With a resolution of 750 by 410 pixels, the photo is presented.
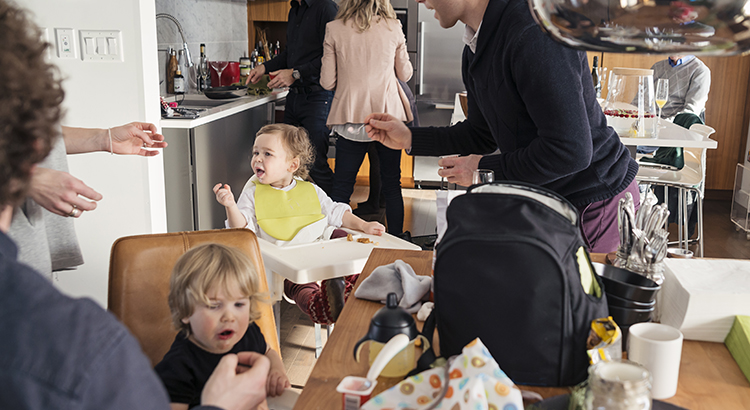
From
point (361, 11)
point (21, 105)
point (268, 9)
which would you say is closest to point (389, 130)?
point (21, 105)

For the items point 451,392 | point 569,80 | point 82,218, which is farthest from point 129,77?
point 451,392

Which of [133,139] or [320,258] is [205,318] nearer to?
[320,258]

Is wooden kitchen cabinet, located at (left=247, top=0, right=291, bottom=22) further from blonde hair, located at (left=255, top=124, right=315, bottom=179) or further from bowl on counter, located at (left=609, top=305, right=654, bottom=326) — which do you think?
bowl on counter, located at (left=609, top=305, right=654, bottom=326)

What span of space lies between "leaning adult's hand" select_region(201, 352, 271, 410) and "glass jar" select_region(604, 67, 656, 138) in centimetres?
235

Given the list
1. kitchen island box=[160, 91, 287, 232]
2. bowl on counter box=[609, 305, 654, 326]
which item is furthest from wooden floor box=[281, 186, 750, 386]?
bowl on counter box=[609, 305, 654, 326]

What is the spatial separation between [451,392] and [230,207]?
144 cm

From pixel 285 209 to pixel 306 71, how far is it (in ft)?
5.47

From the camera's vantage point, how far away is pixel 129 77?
219 centimetres

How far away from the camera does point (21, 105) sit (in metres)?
0.51

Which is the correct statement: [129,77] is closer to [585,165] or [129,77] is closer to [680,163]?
[585,165]

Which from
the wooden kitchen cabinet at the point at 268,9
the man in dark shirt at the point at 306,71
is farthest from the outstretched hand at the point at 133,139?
the wooden kitchen cabinet at the point at 268,9

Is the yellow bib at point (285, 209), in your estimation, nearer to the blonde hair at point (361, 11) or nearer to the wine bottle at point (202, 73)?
the blonde hair at point (361, 11)

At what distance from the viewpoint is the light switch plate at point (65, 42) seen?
213 cm

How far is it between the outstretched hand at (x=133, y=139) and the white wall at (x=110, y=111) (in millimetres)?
509
